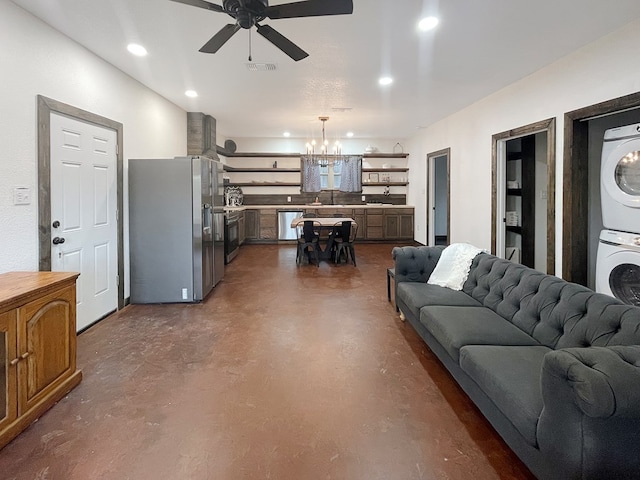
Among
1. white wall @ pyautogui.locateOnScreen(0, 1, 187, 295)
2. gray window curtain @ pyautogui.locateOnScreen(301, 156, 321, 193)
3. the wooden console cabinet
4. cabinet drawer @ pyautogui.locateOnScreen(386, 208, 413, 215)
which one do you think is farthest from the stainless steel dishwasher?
the wooden console cabinet

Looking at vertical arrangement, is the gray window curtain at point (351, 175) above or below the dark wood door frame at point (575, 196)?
above

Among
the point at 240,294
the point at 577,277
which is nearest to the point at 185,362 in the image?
the point at 240,294

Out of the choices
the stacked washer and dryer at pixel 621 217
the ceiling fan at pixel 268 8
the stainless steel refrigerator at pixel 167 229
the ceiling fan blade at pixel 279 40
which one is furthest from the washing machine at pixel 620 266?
the stainless steel refrigerator at pixel 167 229

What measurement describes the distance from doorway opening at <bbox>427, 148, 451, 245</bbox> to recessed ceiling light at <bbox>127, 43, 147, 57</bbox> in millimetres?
5723

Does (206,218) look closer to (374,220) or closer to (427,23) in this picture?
(427,23)

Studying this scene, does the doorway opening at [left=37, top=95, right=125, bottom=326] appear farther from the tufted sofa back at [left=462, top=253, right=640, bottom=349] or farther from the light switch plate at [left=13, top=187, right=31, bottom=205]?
the tufted sofa back at [left=462, top=253, right=640, bottom=349]

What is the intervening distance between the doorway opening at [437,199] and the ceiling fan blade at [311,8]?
19.6 ft

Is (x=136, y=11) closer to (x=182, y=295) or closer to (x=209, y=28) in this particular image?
(x=209, y=28)

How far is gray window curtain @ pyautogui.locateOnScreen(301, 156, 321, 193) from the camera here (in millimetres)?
9594

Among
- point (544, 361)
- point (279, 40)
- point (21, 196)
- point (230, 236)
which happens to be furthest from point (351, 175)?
point (544, 361)

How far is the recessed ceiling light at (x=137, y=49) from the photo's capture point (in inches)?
135

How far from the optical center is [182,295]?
4.35 m

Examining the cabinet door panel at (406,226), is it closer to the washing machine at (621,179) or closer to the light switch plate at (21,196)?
the washing machine at (621,179)

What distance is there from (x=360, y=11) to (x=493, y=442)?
117 inches
